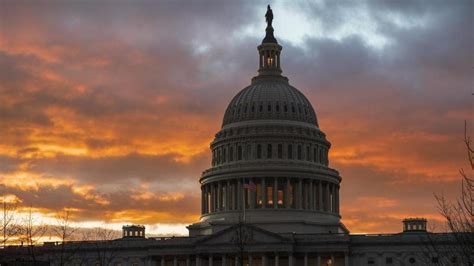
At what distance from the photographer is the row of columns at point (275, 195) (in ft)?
623

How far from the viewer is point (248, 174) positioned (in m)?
192

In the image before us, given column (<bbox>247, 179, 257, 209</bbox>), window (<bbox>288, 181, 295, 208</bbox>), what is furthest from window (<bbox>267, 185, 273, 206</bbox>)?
window (<bbox>288, 181, 295, 208</bbox>)

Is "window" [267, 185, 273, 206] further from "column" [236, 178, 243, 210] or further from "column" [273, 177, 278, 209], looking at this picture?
"column" [236, 178, 243, 210]

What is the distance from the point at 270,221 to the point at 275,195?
23.6ft

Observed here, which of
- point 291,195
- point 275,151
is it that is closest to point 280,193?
point 291,195

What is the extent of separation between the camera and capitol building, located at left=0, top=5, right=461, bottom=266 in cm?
17288

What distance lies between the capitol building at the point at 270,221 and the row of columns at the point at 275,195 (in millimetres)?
191

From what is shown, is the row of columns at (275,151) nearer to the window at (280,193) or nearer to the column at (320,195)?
the column at (320,195)

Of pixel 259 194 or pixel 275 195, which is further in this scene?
pixel 259 194

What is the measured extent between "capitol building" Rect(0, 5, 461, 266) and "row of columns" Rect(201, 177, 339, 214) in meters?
0.19

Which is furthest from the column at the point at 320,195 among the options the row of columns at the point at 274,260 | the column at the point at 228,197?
the row of columns at the point at 274,260

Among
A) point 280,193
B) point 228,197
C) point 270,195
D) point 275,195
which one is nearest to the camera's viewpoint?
point 275,195

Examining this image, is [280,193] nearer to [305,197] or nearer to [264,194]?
[264,194]

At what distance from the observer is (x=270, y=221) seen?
18462 cm
